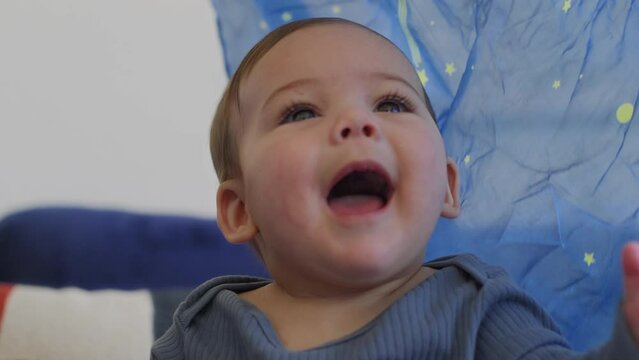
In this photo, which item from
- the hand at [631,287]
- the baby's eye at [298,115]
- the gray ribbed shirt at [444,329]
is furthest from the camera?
the baby's eye at [298,115]

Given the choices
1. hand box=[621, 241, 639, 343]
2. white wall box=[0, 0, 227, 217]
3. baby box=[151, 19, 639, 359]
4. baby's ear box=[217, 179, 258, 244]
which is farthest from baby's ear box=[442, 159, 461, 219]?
white wall box=[0, 0, 227, 217]

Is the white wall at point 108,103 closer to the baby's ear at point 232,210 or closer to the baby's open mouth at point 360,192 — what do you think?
the baby's ear at point 232,210

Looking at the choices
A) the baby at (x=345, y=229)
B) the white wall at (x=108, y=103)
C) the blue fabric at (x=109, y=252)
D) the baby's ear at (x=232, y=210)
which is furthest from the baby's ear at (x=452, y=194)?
the white wall at (x=108, y=103)

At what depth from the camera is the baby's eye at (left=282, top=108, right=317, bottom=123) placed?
0.77 m

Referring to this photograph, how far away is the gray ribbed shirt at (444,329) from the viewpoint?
65 cm

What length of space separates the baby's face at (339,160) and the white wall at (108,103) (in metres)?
0.75

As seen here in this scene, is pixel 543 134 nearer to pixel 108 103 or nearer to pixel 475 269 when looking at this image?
pixel 475 269

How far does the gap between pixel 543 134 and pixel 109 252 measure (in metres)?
0.85

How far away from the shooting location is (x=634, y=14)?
79 cm

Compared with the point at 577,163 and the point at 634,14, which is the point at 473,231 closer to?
the point at 577,163

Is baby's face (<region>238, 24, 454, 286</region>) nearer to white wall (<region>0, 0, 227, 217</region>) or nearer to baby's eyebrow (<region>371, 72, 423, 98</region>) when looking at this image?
baby's eyebrow (<region>371, 72, 423, 98</region>)

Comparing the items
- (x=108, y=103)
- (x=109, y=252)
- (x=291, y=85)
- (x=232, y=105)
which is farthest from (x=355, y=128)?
(x=108, y=103)

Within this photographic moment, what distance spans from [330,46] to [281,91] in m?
0.07

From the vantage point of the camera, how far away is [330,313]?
0.75 meters
